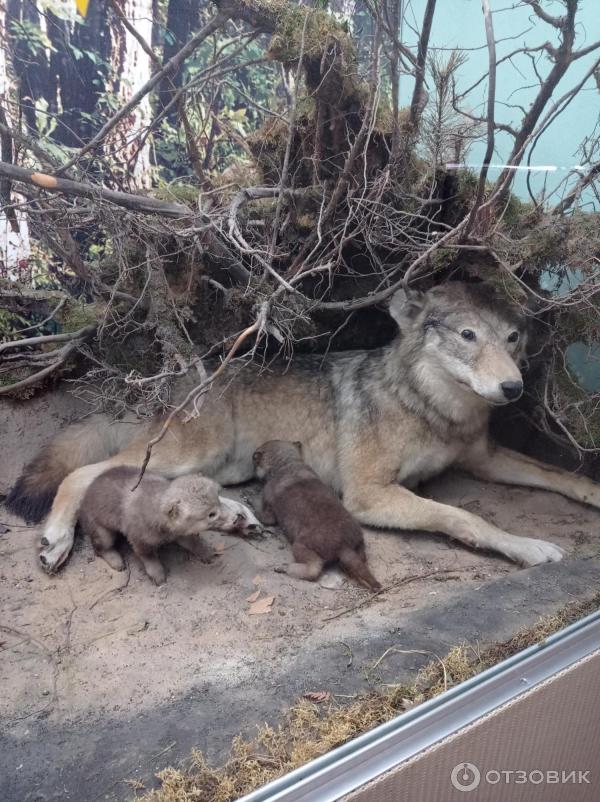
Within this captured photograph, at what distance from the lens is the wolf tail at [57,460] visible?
11.2 ft

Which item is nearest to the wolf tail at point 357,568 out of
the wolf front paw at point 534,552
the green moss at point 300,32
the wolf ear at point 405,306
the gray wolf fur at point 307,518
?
the gray wolf fur at point 307,518

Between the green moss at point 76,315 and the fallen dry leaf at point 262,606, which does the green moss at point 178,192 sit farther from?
the fallen dry leaf at point 262,606

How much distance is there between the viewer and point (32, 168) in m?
2.58

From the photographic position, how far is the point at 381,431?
13.6 feet

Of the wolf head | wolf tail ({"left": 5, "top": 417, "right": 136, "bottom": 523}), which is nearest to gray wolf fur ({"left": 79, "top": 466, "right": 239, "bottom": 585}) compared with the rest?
wolf tail ({"left": 5, "top": 417, "right": 136, "bottom": 523})

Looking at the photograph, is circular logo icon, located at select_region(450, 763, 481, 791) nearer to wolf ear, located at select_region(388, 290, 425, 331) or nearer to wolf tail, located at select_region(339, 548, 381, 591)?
wolf tail, located at select_region(339, 548, 381, 591)

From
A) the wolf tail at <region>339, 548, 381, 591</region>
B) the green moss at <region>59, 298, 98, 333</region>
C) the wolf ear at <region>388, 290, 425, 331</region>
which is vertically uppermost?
the wolf ear at <region>388, 290, 425, 331</region>

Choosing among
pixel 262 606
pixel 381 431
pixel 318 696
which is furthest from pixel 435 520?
pixel 318 696

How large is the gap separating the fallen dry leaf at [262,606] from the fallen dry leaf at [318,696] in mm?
782

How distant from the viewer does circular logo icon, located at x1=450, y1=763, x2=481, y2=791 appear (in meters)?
1.67

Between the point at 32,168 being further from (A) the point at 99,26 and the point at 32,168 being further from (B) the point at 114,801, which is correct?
(B) the point at 114,801

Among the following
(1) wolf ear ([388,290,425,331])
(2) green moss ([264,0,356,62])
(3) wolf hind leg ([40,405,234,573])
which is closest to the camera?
(2) green moss ([264,0,356,62])

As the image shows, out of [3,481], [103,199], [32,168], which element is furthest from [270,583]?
[32,168]

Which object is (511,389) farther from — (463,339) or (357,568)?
(357,568)
